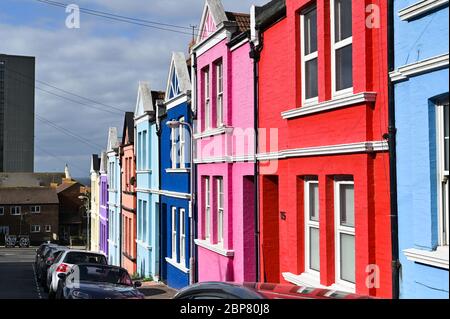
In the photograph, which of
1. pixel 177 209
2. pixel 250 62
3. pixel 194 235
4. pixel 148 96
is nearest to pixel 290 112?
pixel 250 62

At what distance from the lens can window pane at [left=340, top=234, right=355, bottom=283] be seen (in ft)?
28.7

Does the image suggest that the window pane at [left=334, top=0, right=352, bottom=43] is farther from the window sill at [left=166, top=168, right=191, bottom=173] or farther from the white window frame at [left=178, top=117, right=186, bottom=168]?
the white window frame at [left=178, top=117, right=186, bottom=168]

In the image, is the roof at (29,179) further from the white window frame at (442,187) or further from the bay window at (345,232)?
the white window frame at (442,187)

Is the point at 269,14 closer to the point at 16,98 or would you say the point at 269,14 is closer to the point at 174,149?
the point at 174,149

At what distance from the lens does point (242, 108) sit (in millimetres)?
13594

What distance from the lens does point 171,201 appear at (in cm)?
2014

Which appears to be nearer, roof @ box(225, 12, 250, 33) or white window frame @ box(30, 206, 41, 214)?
roof @ box(225, 12, 250, 33)

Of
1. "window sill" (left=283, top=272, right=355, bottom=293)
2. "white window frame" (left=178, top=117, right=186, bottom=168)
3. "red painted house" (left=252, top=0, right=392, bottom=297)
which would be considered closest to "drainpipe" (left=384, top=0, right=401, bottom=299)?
"red painted house" (left=252, top=0, right=392, bottom=297)

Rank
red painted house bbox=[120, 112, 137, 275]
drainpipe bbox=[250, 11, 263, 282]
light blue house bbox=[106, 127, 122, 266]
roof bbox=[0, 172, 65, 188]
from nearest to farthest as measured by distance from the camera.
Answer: drainpipe bbox=[250, 11, 263, 282]
red painted house bbox=[120, 112, 137, 275]
light blue house bbox=[106, 127, 122, 266]
roof bbox=[0, 172, 65, 188]

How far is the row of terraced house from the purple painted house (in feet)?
77.9

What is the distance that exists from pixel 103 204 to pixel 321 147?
35.3m

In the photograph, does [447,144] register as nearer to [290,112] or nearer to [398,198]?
[398,198]

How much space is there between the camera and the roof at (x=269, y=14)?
37.1 feet

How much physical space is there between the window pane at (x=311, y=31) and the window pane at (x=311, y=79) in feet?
0.80
